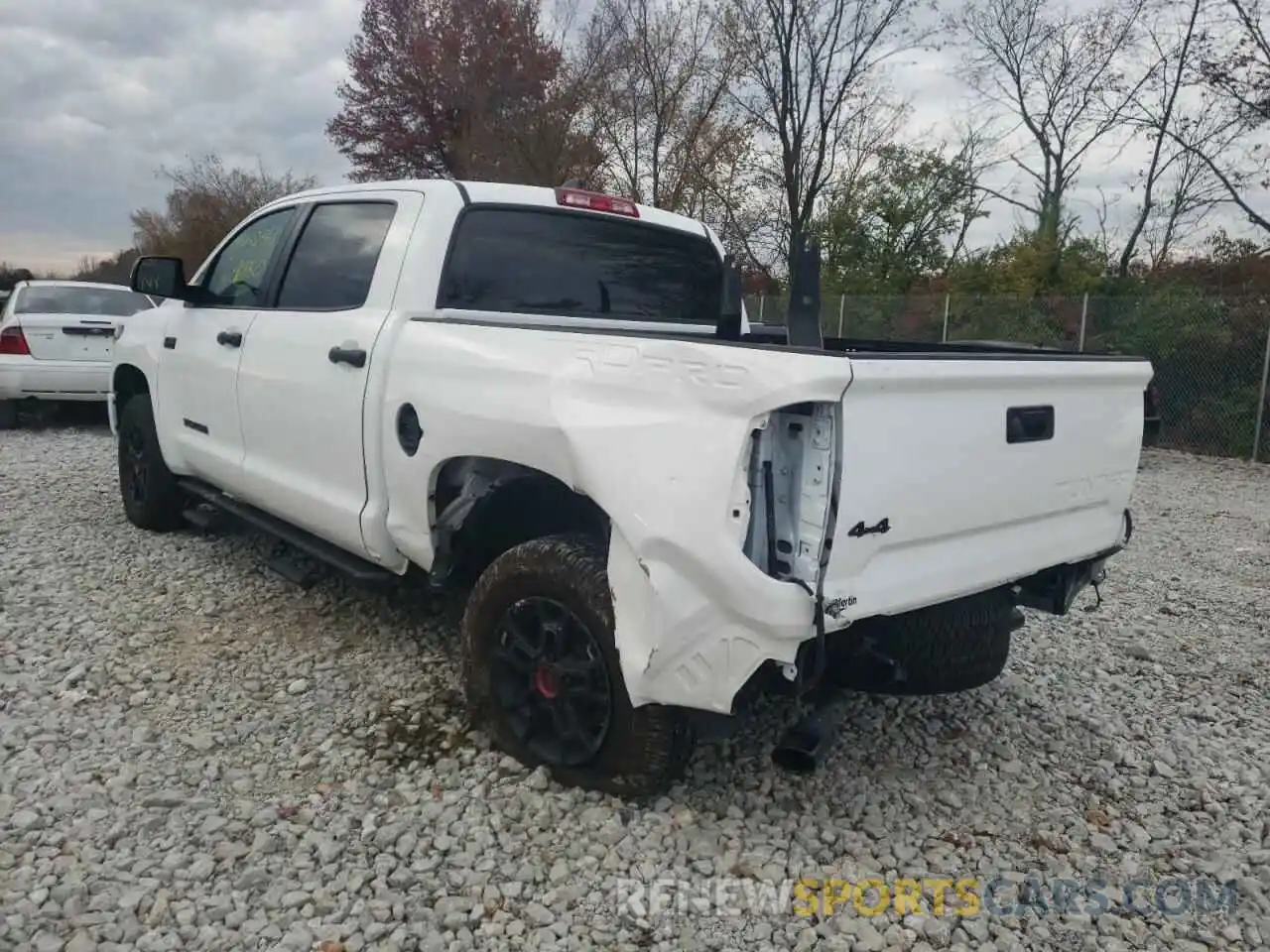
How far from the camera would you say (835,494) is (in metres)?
2.22

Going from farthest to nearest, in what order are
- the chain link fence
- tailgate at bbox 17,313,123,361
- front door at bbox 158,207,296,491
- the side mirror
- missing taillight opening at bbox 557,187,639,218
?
the chain link fence → tailgate at bbox 17,313,123,361 → the side mirror → front door at bbox 158,207,296,491 → missing taillight opening at bbox 557,187,639,218

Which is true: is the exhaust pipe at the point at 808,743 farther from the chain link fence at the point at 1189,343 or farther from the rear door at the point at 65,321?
the rear door at the point at 65,321

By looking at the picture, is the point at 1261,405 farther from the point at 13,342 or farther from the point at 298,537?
the point at 13,342

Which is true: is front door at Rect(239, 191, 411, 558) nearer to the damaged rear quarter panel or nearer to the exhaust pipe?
the damaged rear quarter panel

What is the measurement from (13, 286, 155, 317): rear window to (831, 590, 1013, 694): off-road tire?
9205mm

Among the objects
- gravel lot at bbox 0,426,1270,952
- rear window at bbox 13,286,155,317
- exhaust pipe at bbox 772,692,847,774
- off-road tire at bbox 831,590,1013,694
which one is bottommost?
gravel lot at bbox 0,426,1270,952

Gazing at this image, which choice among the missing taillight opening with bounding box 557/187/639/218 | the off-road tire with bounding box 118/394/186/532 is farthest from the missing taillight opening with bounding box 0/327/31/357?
the missing taillight opening with bounding box 557/187/639/218

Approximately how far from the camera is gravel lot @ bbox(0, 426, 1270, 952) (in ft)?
7.89

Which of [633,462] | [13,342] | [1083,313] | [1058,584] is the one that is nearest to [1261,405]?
[1083,313]

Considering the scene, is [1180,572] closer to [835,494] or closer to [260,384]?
[835,494]

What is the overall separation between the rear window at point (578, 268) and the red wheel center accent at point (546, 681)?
142cm

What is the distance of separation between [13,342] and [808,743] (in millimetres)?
9660

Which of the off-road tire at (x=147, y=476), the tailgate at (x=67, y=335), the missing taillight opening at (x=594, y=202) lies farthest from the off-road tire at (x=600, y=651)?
the tailgate at (x=67, y=335)

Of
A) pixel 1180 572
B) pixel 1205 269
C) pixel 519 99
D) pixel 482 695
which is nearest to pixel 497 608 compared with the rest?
pixel 482 695
